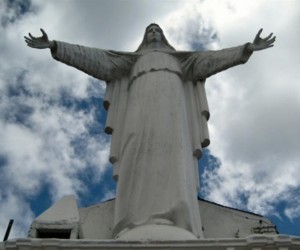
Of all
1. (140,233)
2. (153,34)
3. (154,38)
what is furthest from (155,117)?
(153,34)

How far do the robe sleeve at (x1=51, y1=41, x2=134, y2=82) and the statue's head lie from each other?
728 millimetres

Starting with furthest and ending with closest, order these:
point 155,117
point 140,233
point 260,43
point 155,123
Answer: point 260,43
point 155,117
point 155,123
point 140,233

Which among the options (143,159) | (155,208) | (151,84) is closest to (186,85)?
(151,84)

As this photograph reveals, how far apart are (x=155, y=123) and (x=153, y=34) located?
310 centimetres

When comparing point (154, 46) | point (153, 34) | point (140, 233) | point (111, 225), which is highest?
point (153, 34)

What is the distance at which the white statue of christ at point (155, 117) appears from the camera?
7797mm

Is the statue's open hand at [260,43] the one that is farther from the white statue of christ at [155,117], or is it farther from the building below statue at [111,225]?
the building below statue at [111,225]

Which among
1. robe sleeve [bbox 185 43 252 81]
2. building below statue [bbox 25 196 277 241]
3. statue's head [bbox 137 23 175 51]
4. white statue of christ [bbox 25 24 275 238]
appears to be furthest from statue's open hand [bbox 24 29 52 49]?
building below statue [bbox 25 196 277 241]

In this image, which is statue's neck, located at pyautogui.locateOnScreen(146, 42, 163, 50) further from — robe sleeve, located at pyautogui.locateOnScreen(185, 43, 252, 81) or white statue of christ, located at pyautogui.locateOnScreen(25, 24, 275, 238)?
robe sleeve, located at pyautogui.locateOnScreen(185, 43, 252, 81)

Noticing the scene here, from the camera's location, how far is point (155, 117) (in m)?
8.98

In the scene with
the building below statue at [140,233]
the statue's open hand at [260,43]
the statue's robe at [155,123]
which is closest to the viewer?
the building below statue at [140,233]

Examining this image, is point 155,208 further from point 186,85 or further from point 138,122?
point 186,85

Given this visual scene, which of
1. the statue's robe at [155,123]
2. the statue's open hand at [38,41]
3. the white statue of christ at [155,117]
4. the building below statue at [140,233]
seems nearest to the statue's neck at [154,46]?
the white statue of christ at [155,117]

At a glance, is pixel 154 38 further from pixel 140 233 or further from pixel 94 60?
pixel 140 233
